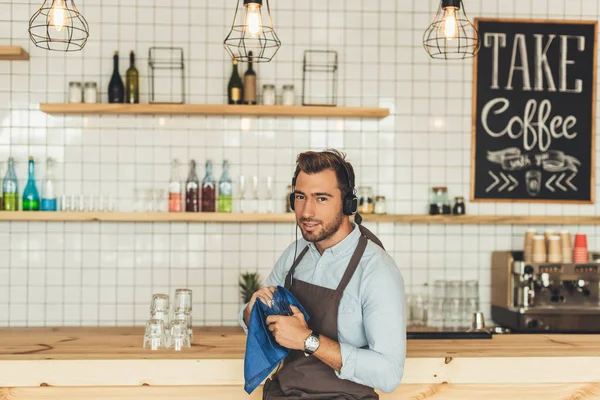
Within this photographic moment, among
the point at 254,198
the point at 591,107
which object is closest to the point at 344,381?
the point at 254,198

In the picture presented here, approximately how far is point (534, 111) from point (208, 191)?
2002 millimetres

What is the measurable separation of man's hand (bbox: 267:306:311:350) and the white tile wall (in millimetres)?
2267

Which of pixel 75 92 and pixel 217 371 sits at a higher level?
pixel 75 92

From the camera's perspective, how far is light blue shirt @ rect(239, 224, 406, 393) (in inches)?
87.7

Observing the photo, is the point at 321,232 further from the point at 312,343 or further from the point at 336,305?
the point at 312,343

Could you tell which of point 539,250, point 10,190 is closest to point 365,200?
point 539,250

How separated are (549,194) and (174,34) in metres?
Answer: 2.42

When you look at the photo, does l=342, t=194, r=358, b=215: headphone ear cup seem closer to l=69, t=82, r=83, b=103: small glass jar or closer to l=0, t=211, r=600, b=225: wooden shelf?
l=0, t=211, r=600, b=225: wooden shelf

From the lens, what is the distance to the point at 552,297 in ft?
14.3

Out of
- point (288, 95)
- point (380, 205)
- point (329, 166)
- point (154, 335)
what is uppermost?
point (288, 95)

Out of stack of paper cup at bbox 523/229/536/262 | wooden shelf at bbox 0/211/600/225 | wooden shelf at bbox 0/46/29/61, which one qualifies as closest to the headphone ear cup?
wooden shelf at bbox 0/211/600/225

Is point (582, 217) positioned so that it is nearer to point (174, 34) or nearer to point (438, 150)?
point (438, 150)

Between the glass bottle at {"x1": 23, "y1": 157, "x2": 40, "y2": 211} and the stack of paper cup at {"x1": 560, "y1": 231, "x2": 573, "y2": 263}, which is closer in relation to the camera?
the glass bottle at {"x1": 23, "y1": 157, "x2": 40, "y2": 211}

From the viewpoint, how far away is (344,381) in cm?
242
